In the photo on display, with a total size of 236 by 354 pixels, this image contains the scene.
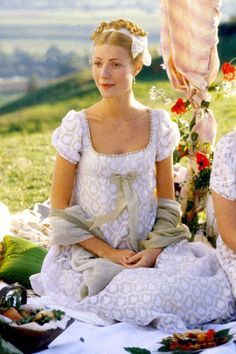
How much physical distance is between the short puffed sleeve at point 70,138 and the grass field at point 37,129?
2270 mm

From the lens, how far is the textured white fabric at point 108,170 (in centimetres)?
379

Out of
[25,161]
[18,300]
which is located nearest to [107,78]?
[18,300]

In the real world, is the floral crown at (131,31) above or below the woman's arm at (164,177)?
above

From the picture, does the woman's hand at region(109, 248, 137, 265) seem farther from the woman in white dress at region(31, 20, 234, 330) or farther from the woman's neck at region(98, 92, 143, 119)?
the woman's neck at region(98, 92, 143, 119)

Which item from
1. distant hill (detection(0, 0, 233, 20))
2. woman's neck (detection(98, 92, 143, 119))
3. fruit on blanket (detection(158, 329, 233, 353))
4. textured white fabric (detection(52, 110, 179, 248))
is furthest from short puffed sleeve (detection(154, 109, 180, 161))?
distant hill (detection(0, 0, 233, 20))

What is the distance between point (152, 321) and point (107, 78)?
3.71 feet

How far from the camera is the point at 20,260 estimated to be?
4176mm

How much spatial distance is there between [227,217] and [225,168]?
22 centimetres

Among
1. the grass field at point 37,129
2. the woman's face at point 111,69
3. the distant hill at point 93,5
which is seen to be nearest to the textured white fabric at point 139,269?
the woman's face at point 111,69

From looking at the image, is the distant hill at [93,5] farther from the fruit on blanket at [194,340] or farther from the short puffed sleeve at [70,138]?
the fruit on blanket at [194,340]

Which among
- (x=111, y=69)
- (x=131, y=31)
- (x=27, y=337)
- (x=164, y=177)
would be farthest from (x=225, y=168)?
(x=27, y=337)

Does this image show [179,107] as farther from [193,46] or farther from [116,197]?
[116,197]

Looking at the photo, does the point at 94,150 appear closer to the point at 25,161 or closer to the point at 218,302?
the point at 218,302

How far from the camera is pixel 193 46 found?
462 cm
